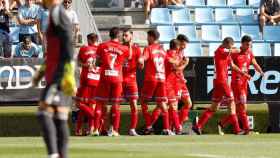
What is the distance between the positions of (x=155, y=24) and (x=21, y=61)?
616cm

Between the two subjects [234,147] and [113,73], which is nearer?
[234,147]

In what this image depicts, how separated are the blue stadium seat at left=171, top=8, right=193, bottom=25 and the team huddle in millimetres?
6238

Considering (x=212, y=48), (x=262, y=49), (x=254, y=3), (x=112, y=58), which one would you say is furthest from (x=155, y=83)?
(x=254, y=3)

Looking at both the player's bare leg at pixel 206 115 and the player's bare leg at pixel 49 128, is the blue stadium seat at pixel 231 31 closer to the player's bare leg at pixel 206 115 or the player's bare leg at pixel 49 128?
the player's bare leg at pixel 206 115

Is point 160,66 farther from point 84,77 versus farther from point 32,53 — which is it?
point 32,53

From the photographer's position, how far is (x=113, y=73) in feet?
66.0

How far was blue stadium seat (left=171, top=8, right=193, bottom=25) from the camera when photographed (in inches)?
1085

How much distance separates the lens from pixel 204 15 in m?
28.0

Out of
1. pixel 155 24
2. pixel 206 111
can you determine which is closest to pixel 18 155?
pixel 206 111

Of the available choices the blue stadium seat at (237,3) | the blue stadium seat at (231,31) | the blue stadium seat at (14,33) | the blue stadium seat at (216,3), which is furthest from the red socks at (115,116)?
the blue stadium seat at (237,3)

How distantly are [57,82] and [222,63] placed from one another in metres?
10.2

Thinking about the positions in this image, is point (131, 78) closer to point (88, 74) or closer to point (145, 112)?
point (145, 112)

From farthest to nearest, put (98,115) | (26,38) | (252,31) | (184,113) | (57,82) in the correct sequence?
(252,31) → (26,38) → (184,113) → (98,115) → (57,82)

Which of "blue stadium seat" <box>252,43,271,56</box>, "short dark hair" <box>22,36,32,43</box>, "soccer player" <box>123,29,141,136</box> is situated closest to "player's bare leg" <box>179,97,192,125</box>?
"soccer player" <box>123,29,141,136</box>
